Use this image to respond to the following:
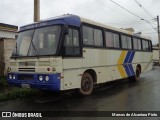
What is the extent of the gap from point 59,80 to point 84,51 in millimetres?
2066

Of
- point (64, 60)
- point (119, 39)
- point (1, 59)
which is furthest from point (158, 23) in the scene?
point (64, 60)

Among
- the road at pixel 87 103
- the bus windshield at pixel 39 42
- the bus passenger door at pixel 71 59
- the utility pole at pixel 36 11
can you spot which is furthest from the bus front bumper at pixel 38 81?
the utility pole at pixel 36 11

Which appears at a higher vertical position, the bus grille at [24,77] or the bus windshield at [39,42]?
the bus windshield at [39,42]

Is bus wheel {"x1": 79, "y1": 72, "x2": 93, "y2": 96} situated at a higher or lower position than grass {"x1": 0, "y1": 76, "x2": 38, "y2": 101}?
higher

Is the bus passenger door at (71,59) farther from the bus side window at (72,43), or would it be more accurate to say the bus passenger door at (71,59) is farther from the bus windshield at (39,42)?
the bus windshield at (39,42)

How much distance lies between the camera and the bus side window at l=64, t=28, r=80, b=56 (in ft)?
28.7

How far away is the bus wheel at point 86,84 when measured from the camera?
9867mm

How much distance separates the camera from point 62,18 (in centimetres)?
891

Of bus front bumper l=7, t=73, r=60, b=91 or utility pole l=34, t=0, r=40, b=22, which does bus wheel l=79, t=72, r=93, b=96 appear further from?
utility pole l=34, t=0, r=40, b=22

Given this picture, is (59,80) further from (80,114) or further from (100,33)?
(100,33)

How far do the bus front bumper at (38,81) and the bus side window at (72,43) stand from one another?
3.61ft

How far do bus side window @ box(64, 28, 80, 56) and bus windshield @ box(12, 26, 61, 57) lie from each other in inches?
16.2

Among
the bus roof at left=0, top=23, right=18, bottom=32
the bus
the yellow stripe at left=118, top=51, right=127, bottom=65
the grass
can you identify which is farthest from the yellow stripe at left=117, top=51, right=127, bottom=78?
the bus roof at left=0, top=23, right=18, bottom=32

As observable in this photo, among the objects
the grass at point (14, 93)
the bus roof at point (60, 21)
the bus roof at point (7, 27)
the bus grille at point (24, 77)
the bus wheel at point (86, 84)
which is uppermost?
the bus roof at point (7, 27)
